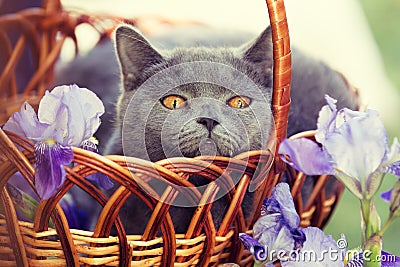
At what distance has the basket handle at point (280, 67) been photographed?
1.72ft

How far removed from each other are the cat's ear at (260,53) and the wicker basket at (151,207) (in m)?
0.05

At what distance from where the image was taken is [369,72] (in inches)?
30.8

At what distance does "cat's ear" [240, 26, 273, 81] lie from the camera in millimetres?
584

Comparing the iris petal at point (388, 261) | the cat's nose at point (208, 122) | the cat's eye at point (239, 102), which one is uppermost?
the cat's eye at point (239, 102)

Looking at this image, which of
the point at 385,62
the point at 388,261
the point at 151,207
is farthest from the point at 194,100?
the point at 385,62

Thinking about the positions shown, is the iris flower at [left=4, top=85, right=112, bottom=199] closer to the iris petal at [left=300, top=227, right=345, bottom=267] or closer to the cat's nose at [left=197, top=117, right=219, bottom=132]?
the cat's nose at [left=197, top=117, right=219, bottom=132]

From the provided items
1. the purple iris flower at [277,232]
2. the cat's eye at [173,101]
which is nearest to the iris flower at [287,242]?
the purple iris flower at [277,232]

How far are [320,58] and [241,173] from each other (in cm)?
28

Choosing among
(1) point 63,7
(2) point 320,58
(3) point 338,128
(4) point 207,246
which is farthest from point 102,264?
(1) point 63,7

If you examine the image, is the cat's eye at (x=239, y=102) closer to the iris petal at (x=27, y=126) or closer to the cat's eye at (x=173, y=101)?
the cat's eye at (x=173, y=101)

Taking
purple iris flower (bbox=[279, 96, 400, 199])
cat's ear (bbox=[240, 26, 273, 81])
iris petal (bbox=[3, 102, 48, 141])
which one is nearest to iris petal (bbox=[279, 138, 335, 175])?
purple iris flower (bbox=[279, 96, 400, 199])

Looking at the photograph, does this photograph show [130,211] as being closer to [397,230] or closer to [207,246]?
[207,246]

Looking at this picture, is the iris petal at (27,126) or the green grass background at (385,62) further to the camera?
the green grass background at (385,62)

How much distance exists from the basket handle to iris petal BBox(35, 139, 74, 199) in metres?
0.21
